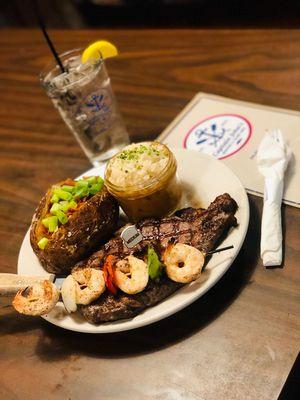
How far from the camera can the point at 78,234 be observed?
4.93ft

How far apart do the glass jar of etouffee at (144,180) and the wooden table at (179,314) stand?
0.33m

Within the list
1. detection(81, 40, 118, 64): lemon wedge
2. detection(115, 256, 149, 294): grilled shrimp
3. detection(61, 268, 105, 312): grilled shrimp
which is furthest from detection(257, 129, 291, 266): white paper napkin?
detection(81, 40, 118, 64): lemon wedge

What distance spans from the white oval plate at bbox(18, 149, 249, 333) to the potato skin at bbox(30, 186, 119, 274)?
10 cm

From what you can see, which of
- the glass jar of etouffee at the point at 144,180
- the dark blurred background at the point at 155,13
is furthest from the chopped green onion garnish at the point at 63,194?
the dark blurred background at the point at 155,13

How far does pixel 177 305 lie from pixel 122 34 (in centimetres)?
237

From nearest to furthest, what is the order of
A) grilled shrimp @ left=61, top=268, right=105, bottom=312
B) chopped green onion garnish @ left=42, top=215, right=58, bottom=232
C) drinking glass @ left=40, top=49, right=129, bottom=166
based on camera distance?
1. grilled shrimp @ left=61, top=268, right=105, bottom=312
2. chopped green onion garnish @ left=42, top=215, right=58, bottom=232
3. drinking glass @ left=40, top=49, right=129, bottom=166

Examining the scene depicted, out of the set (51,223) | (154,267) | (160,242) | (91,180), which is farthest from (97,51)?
(154,267)

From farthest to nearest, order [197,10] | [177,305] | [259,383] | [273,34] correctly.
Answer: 1. [197,10]
2. [273,34]
3. [177,305]
4. [259,383]

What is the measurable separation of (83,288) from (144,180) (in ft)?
1.47

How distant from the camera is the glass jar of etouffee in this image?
1551mm

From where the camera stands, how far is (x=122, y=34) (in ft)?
10.1

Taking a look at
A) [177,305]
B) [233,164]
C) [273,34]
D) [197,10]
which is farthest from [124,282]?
[197,10]

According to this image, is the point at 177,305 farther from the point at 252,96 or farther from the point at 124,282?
the point at 252,96

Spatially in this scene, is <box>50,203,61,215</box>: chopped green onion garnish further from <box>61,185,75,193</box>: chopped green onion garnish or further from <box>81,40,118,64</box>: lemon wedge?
<box>81,40,118,64</box>: lemon wedge
